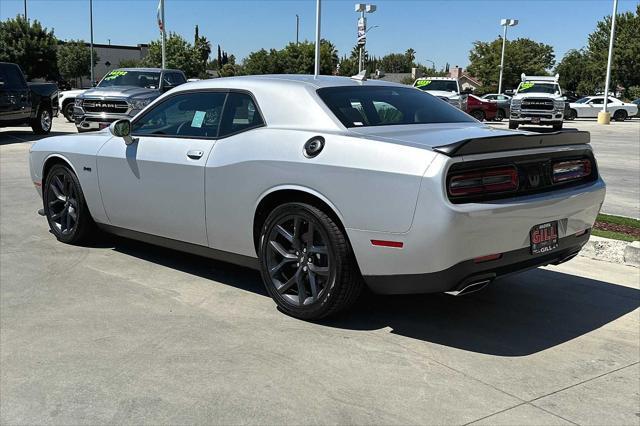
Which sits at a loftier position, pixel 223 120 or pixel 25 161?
pixel 223 120

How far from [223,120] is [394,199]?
1.72 meters

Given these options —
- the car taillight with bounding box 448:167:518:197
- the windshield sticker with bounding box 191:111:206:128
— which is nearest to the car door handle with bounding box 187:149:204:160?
the windshield sticker with bounding box 191:111:206:128

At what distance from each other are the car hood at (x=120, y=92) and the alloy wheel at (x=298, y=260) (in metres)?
12.8

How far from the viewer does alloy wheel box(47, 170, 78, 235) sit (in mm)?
6035

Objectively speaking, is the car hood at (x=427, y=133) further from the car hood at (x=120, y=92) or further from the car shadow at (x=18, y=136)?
the car shadow at (x=18, y=136)

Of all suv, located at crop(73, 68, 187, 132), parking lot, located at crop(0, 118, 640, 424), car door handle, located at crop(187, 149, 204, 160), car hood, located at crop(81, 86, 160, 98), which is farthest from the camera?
car hood, located at crop(81, 86, 160, 98)

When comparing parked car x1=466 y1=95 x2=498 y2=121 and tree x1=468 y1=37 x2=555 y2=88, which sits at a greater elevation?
tree x1=468 y1=37 x2=555 y2=88

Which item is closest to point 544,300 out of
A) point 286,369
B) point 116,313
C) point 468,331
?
point 468,331

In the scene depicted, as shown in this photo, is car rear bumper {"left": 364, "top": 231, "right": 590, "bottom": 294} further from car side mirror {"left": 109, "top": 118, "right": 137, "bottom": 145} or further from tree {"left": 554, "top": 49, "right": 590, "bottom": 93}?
tree {"left": 554, "top": 49, "right": 590, "bottom": 93}

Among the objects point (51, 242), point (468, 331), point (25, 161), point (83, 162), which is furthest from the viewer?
point (25, 161)

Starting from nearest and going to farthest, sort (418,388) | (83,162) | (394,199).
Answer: (418,388) → (394,199) → (83,162)

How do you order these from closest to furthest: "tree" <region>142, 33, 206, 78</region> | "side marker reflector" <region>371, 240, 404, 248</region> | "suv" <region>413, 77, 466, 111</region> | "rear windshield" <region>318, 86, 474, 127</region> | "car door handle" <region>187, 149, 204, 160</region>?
1. "side marker reflector" <region>371, 240, 404, 248</region>
2. "rear windshield" <region>318, 86, 474, 127</region>
3. "car door handle" <region>187, 149, 204, 160</region>
4. "suv" <region>413, 77, 466, 111</region>
5. "tree" <region>142, 33, 206, 78</region>

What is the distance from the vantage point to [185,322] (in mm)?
4273

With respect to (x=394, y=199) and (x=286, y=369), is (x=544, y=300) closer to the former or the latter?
(x=394, y=199)
